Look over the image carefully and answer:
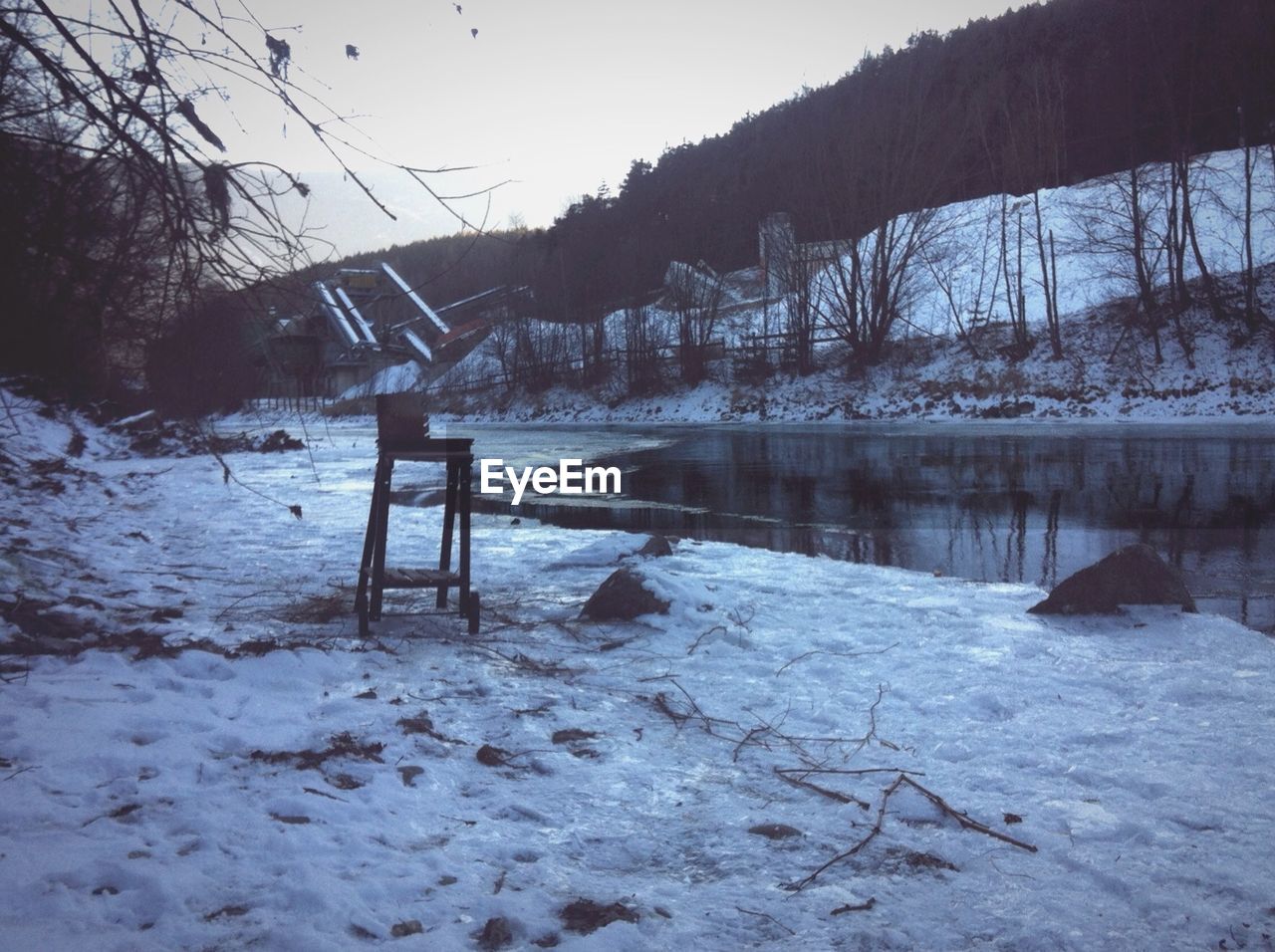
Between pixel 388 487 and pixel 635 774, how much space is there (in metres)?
2.32

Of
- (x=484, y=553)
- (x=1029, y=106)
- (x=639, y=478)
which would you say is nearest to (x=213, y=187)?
(x=484, y=553)

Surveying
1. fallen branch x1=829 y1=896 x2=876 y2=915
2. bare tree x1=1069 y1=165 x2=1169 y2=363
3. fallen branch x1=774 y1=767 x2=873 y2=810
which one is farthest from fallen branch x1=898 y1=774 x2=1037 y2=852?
bare tree x1=1069 y1=165 x2=1169 y2=363

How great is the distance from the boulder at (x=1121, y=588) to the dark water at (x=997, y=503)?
1.49ft

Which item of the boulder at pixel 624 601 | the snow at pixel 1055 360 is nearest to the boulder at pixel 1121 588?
the boulder at pixel 624 601

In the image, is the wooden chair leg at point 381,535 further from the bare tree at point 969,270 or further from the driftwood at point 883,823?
the bare tree at point 969,270

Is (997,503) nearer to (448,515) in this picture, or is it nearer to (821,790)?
(448,515)

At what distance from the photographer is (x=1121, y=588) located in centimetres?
491

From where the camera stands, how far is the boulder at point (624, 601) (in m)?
5.12

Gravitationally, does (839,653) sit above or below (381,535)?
below

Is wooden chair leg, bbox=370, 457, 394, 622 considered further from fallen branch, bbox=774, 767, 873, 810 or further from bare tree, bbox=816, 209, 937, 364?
bare tree, bbox=816, 209, 937, 364

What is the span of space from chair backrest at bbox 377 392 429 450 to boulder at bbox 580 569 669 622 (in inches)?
59.8

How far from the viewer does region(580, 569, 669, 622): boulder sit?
5125 millimetres

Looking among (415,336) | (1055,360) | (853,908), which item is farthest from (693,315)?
(853,908)

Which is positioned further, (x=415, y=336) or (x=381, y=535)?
(x=415, y=336)
